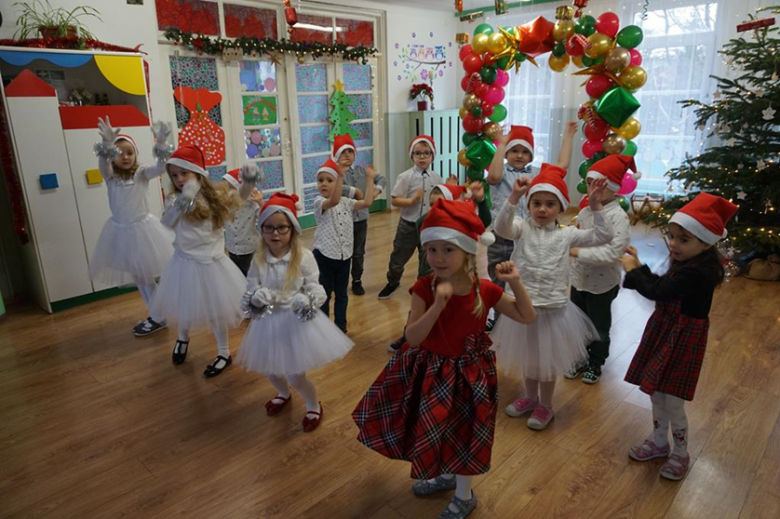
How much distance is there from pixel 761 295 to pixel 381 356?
333cm

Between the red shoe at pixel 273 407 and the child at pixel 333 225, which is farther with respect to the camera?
the child at pixel 333 225

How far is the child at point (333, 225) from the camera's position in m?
3.22

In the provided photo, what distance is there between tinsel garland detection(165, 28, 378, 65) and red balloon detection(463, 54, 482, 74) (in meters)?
2.57

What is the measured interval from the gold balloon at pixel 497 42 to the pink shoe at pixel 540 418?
3.11 m

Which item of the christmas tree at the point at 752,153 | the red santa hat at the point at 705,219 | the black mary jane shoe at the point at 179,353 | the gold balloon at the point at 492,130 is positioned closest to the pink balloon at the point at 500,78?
the gold balloon at the point at 492,130

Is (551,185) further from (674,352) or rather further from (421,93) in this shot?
(421,93)

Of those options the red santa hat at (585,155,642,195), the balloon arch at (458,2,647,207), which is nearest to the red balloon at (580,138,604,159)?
the balloon arch at (458,2,647,207)

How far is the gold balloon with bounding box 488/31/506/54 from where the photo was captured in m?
4.31

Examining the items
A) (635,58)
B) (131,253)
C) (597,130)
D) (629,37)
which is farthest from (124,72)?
(635,58)

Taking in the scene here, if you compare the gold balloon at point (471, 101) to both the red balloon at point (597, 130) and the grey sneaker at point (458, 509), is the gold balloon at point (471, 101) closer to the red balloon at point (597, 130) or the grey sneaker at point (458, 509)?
the red balloon at point (597, 130)

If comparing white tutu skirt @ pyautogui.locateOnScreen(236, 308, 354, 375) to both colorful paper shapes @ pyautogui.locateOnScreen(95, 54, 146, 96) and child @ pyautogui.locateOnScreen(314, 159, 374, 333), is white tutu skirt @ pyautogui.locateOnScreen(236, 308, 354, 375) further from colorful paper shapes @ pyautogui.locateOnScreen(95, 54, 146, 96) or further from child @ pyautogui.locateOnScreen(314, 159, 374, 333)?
colorful paper shapes @ pyautogui.locateOnScreen(95, 54, 146, 96)

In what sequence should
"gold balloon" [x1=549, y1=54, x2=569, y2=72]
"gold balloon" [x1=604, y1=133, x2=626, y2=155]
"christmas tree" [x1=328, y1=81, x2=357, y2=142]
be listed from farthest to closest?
"christmas tree" [x1=328, y1=81, x2=357, y2=142], "gold balloon" [x1=549, y1=54, x2=569, y2=72], "gold balloon" [x1=604, y1=133, x2=626, y2=155]

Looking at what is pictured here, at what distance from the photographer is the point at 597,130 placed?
4027 millimetres

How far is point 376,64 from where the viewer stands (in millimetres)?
7324
